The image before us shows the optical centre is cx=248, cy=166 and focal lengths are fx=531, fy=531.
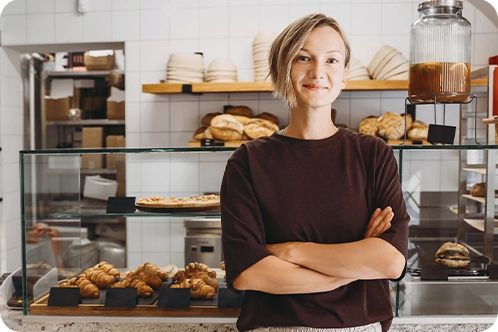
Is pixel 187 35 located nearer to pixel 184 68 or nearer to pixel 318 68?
pixel 184 68

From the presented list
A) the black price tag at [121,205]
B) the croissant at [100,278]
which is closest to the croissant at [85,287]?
the croissant at [100,278]

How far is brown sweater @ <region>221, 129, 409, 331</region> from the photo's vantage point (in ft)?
3.96

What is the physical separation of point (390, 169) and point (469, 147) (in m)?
0.55

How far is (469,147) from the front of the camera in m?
1.66

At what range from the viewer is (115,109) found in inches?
203

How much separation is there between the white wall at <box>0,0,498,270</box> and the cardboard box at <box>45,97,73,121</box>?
120 cm

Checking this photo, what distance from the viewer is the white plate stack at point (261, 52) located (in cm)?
354

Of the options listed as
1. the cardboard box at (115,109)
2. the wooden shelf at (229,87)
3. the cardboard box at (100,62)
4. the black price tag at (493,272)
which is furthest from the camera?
the cardboard box at (100,62)

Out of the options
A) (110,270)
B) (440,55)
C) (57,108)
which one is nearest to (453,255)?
(440,55)

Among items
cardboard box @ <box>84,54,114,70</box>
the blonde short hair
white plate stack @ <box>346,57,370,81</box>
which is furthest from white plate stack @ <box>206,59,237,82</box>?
the blonde short hair

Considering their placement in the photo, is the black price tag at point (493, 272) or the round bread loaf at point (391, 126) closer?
the black price tag at point (493, 272)

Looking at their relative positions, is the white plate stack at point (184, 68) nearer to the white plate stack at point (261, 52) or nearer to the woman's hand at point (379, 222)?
the white plate stack at point (261, 52)

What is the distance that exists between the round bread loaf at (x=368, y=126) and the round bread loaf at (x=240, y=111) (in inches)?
30.6

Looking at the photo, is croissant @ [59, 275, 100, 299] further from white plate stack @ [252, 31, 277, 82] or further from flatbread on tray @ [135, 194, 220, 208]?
white plate stack @ [252, 31, 277, 82]
